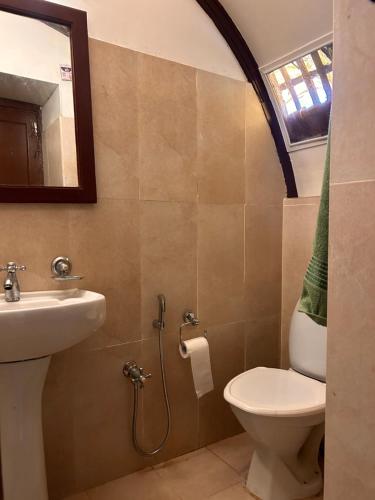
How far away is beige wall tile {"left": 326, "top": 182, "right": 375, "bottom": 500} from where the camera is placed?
0.54 metres

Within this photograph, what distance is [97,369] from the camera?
1505mm

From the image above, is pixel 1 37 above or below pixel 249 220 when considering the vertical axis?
above

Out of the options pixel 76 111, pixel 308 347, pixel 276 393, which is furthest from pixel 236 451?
pixel 76 111

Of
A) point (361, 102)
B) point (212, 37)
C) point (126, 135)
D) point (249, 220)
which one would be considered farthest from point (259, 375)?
point (212, 37)

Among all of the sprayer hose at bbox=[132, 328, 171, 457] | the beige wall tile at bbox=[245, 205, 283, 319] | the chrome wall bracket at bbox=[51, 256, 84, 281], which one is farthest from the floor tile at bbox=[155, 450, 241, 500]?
the chrome wall bracket at bbox=[51, 256, 84, 281]

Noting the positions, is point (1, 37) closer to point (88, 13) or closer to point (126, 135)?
point (88, 13)

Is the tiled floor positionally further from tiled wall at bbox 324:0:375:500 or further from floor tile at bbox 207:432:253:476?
tiled wall at bbox 324:0:375:500

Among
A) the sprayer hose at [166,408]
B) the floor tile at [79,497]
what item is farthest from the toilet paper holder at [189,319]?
the floor tile at [79,497]

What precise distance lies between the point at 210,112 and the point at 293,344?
4.01 ft

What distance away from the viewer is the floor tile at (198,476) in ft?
4.99

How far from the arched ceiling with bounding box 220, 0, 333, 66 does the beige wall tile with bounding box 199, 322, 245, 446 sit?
142 cm

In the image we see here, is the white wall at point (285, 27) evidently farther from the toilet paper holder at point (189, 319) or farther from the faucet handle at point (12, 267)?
the faucet handle at point (12, 267)

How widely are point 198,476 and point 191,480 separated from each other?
0.04m

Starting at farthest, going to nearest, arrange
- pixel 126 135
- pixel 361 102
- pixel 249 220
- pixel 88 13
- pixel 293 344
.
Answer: pixel 249 220 → pixel 293 344 → pixel 126 135 → pixel 88 13 → pixel 361 102
